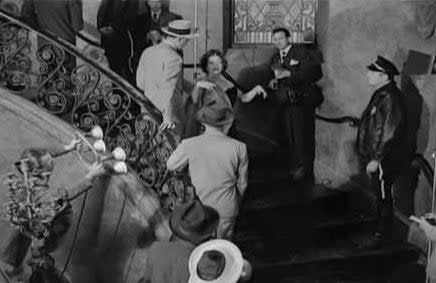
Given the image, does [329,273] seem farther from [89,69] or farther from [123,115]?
[89,69]

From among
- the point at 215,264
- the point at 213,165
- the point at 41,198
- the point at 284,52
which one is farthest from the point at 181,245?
the point at 284,52

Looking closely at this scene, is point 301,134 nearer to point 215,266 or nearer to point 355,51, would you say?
point 355,51

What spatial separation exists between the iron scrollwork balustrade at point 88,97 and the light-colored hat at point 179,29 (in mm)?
433

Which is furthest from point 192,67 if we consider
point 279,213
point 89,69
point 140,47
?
point 279,213

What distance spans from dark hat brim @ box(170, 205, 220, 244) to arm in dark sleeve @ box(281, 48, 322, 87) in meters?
1.04

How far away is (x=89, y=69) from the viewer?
4.88 meters

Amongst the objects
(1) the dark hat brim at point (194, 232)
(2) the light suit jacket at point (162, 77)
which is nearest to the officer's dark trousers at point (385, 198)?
(1) the dark hat brim at point (194, 232)

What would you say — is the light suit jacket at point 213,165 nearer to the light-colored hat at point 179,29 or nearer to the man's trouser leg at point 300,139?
the man's trouser leg at point 300,139

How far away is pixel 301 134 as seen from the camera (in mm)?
5027

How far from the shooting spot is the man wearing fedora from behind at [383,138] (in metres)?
4.96

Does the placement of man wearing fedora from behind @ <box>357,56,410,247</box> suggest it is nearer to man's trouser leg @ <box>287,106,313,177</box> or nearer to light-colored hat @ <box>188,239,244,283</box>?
man's trouser leg @ <box>287,106,313,177</box>

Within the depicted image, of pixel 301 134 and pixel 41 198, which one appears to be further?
pixel 301 134

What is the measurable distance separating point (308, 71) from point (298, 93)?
0.51 ft

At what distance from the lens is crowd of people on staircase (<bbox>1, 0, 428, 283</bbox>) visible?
4.88 metres
